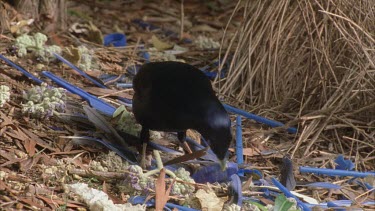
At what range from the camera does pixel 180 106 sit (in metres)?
3.22

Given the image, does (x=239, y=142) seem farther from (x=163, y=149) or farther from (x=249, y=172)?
(x=163, y=149)

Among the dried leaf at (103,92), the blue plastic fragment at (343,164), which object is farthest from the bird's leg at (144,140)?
the blue plastic fragment at (343,164)

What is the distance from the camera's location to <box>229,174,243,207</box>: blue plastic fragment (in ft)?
10.4

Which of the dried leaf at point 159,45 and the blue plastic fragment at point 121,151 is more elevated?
the dried leaf at point 159,45

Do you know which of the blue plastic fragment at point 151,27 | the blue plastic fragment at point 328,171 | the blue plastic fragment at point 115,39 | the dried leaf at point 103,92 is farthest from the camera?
the blue plastic fragment at point 151,27

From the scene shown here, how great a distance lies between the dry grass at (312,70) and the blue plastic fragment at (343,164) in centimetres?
16

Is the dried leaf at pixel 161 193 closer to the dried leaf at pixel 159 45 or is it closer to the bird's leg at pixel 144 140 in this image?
the bird's leg at pixel 144 140

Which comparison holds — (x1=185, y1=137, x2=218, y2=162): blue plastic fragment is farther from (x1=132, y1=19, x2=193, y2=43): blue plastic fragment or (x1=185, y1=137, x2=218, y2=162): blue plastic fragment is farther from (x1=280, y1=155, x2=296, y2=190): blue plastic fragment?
(x1=132, y1=19, x2=193, y2=43): blue plastic fragment

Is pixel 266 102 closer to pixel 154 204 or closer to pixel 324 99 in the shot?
pixel 324 99

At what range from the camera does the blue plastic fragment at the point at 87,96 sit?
382cm

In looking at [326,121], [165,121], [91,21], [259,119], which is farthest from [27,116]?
[91,21]

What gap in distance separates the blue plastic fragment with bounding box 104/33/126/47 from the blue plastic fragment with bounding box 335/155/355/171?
183cm

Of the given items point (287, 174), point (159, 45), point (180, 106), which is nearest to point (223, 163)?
point (180, 106)

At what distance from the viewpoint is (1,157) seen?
3.18 m
